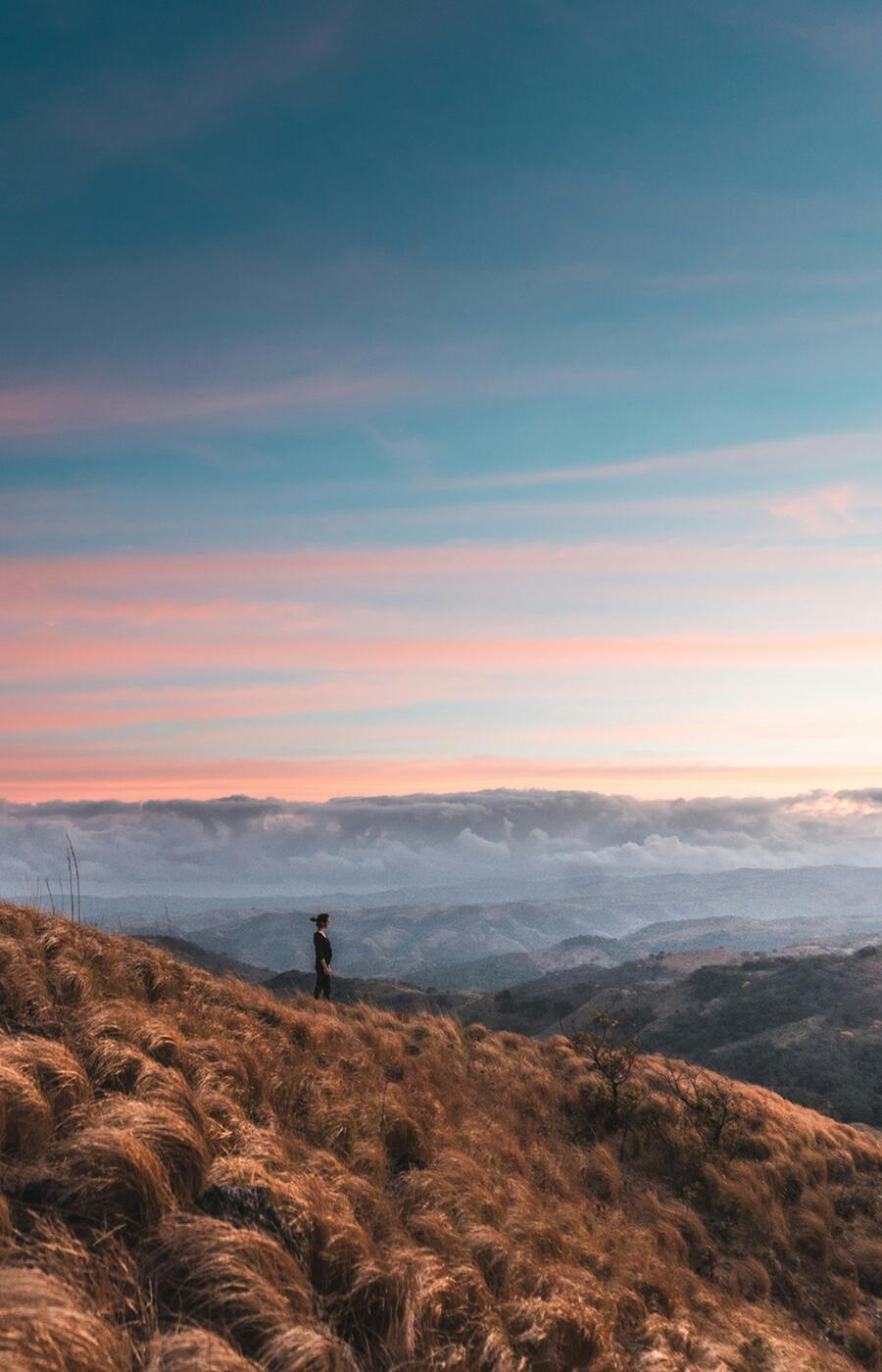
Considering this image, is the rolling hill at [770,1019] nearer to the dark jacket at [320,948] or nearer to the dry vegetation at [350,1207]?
the dark jacket at [320,948]

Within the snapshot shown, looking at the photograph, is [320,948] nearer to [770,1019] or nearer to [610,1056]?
[610,1056]

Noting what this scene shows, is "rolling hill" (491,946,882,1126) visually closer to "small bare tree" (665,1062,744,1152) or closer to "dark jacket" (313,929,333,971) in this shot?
"small bare tree" (665,1062,744,1152)

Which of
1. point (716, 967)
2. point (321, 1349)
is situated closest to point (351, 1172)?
point (321, 1349)

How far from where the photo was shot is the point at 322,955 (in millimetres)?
20578

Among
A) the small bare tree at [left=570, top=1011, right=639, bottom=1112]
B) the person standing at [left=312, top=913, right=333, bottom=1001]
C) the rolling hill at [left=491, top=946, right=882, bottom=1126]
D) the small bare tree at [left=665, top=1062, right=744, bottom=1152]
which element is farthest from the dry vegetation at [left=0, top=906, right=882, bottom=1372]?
the rolling hill at [left=491, top=946, right=882, bottom=1126]

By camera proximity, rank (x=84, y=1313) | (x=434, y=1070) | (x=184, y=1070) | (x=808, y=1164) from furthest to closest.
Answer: (x=808, y=1164)
(x=434, y=1070)
(x=184, y=1070)
(x=84, y=1313)

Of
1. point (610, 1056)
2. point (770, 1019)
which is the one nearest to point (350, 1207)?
point (610, 1056)

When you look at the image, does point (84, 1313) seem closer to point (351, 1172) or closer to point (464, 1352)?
point (464, 1352)

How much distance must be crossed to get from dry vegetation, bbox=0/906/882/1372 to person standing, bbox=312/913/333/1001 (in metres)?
3.38

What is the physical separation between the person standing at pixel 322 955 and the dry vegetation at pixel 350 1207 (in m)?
3.38

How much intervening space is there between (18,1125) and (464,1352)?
383 cm

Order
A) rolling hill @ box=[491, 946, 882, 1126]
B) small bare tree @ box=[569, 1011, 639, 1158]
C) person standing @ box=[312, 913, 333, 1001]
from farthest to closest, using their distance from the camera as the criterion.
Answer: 1. rolling hill @ box=[491, 946, 882, 1126]
2. person standing @ box=[312, 913, 333, 1001]
3. small bare tree @ box=[569, 1011, 639, 1158]

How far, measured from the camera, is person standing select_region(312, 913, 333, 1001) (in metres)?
19.9

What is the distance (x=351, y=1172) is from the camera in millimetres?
8297
